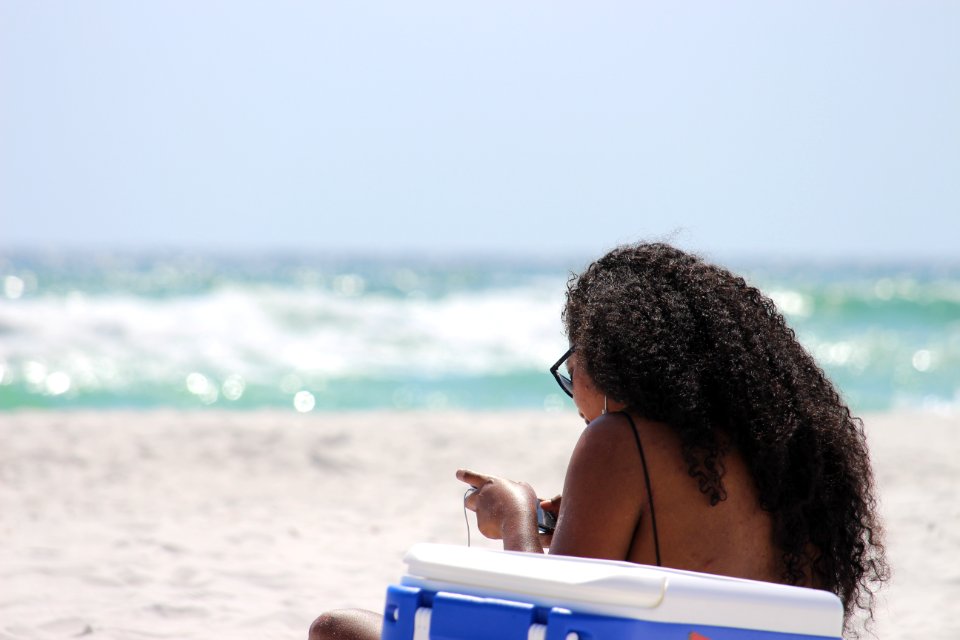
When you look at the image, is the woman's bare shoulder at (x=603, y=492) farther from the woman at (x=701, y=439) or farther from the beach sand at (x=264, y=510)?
the beach sand at (x=264, y=510)

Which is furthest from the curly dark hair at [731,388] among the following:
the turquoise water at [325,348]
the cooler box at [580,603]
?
the turquoise water at [325,348]

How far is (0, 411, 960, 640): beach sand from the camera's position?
3803mm

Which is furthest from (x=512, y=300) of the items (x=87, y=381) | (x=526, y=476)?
(x=526, y=476)

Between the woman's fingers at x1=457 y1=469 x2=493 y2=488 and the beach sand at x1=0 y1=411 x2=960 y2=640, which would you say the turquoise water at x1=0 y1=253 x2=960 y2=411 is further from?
the woman's fingers at x1=457 y1=469 x2=493 y2=488

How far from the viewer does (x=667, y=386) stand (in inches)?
69.1

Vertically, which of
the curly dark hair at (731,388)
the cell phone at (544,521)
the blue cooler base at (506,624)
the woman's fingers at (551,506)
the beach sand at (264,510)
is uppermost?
the curly dark hair at (731,388)

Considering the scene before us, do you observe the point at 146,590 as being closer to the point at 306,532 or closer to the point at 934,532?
the point at 306,532

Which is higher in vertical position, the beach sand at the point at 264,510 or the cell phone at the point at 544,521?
the cell phone at the point at 544,521

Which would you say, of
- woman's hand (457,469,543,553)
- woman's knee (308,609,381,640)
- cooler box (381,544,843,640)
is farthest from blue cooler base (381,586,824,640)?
woman's knee (308,609,381,640)

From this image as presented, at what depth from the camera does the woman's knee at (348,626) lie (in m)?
2.09

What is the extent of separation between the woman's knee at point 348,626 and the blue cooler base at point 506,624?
19.4 inches

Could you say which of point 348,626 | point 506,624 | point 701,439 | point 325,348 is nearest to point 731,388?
point 701,439

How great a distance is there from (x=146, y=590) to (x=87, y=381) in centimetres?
924

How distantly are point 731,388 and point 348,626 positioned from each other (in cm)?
83
